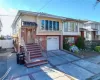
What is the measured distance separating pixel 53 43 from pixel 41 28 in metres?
3.55

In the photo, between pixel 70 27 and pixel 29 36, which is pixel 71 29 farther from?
pixel 29 36

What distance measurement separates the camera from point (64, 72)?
919cm

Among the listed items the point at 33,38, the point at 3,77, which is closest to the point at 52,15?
the point at 33,38

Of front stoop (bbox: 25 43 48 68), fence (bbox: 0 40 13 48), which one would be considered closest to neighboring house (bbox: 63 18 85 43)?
front stoop (bbox: 25 43 48 68)

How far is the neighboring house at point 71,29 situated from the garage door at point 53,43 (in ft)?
6.78

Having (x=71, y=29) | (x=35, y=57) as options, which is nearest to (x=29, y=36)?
(x=35, y=57)

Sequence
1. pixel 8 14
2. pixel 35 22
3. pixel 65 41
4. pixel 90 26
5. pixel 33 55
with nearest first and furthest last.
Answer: pixel 33 55
pixel 35 22
pixel 8 14
pixel 65 41
pixel 90 26

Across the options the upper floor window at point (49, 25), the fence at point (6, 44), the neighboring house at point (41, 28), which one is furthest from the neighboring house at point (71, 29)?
the fence at point (6, 44)

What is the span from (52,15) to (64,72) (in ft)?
32.3

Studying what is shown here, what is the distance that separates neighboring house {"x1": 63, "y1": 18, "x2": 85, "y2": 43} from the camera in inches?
730

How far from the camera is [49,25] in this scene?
16266 millimetres

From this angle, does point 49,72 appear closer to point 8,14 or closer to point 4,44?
point 8,14

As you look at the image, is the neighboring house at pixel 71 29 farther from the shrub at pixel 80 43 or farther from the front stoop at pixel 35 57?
the front stoop at pixel 35 57

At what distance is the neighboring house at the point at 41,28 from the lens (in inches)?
557
